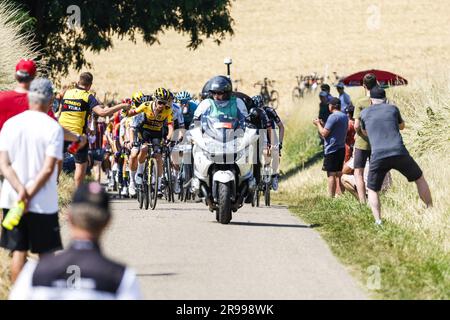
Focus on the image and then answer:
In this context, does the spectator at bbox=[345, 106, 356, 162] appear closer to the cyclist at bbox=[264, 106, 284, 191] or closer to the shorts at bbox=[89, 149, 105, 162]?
the cyclist at bbox=[264, 106, 284, 191]

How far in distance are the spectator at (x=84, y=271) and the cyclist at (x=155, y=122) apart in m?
11.5

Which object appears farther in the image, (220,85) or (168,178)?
(168,178)

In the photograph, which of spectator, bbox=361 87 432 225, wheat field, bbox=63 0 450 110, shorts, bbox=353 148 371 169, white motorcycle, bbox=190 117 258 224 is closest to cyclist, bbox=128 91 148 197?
white motorcycle, bbox=190 117 258 224

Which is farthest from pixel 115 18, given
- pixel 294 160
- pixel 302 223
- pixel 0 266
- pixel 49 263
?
pixel 49 263

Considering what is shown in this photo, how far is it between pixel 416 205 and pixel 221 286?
580 cm

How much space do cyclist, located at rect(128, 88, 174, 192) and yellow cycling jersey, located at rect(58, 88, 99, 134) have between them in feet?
6.43

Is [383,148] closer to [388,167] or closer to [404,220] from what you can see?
[388,167]

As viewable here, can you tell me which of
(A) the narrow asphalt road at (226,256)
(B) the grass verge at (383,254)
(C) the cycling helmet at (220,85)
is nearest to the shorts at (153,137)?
(A) the narrow asphalt road at (226,256)

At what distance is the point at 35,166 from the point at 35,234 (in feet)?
1.55

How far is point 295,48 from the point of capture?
74.2 metres

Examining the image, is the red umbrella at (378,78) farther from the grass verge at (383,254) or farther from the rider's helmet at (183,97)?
the grass verge at (383,254)

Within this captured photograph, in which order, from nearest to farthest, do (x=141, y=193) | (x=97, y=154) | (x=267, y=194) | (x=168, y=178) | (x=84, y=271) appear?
1. (x=84, y=271)
2. (x=141, y=193)
3. (x=267, y=194)
4. (x=168, y=178)
5. (x=97, y=154)

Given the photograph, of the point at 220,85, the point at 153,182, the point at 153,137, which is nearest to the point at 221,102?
the point at 220,85

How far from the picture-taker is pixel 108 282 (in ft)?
18.0
